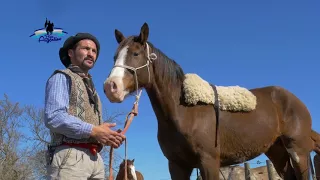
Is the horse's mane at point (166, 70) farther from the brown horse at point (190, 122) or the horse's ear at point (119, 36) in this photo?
the horse's ear at point (119, 36)

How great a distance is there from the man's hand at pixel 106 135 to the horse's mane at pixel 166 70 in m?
1.71

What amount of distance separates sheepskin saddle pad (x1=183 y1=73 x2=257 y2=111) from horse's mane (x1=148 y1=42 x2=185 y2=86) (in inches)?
4.8

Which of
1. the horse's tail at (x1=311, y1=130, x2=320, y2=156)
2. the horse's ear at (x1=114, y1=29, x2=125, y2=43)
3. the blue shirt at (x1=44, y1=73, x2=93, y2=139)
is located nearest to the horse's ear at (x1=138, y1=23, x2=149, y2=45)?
the horse's ear at (x1=114, y1=29, x2=125, y2=43)

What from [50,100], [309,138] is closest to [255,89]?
[309,138]

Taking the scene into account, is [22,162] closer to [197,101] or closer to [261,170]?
[261,170]

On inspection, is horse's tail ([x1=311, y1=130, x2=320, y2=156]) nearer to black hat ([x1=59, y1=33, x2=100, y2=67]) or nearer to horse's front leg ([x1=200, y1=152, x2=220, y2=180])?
horse's front leg ([x1=200, y1=152, x2=220, y2=180])

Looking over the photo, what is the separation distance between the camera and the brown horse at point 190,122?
3.85 meters

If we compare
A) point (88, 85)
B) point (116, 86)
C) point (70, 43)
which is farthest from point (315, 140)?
point (70, 43)

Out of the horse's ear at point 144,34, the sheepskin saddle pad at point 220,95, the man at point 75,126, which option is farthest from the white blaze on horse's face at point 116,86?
the sheepskin saddle pad at point 220,95

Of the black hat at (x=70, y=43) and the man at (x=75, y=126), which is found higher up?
the black hat at (x=70, y=43)

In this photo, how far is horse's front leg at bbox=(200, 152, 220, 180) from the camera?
12.9 ft

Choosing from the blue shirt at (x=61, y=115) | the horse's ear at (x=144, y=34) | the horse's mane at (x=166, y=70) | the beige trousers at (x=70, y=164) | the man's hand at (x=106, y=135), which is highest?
the horse's ear at (x=144, y=34)

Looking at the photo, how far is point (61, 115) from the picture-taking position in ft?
8.24

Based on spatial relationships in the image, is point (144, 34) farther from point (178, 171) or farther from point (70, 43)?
point (178, 171)
